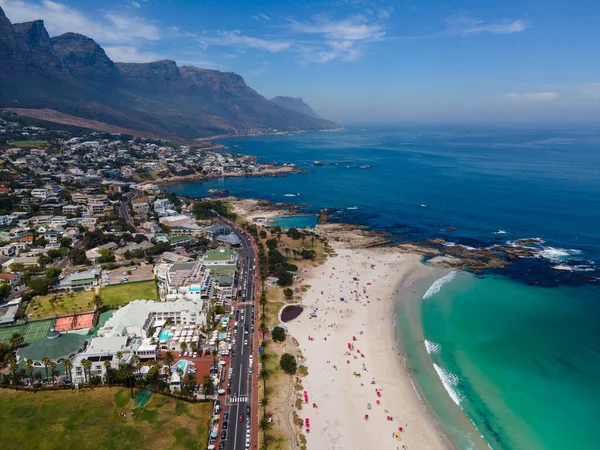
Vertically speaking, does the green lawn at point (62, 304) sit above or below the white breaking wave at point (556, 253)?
below

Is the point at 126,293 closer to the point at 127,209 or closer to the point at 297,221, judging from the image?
the point at 127,209

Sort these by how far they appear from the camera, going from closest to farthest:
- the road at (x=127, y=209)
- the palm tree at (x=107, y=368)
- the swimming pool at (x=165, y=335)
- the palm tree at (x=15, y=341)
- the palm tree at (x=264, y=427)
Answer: the palm tree at (x=264, y=427)
the palm tree at (x=107, y=368)
the palm tree at (x=15, y=341)
the swimming pool at (x=165, y=335)
the road at (x=127, y=209)

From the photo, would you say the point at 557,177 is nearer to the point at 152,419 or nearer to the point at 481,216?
the point at 481,216

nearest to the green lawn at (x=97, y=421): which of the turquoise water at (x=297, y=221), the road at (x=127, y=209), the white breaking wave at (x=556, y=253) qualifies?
the road at (x=127, y=209)

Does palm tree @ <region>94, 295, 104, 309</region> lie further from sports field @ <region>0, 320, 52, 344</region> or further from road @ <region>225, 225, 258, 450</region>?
road @ <region>225, 225, 258, 450</region>

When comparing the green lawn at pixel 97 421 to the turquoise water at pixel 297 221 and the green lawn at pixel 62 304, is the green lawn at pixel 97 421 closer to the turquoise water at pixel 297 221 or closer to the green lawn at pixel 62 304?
the green lawn at pixel 62 304

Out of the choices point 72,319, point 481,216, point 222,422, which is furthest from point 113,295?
point 481,216

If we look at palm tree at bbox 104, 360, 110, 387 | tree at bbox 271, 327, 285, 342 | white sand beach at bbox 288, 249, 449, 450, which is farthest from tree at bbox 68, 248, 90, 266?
tree at bbox 271, 327, 285, 342
